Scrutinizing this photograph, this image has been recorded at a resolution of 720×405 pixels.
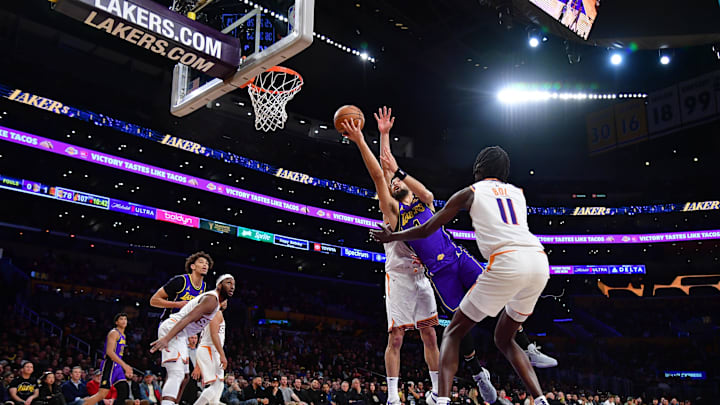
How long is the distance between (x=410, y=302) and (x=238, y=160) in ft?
66.2

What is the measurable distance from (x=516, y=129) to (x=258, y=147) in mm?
13749

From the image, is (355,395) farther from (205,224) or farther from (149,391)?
(205,224)

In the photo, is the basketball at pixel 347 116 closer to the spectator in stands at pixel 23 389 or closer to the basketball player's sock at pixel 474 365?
the basketball player's sock at pixel 474 365

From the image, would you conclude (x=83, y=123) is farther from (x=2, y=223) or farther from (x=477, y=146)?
(x=477, y=146)

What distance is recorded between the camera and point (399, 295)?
594 cm

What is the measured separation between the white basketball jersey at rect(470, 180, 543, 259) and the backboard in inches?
126

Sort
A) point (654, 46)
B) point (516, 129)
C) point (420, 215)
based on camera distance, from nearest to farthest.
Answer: point (420, 215)
point (654, 46)
point (516, 129)

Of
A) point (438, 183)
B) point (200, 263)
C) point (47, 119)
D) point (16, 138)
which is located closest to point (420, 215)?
point (200, 263)

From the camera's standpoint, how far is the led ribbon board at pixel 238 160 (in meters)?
20.0

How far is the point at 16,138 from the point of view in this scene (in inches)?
773

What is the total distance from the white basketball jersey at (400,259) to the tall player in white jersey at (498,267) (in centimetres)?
132

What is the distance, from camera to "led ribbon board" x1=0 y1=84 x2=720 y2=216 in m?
20.0

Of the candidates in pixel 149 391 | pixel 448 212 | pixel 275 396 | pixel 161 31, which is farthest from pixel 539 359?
pixel 149 391

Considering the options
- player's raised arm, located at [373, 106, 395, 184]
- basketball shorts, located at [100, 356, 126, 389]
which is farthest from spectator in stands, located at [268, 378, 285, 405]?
player's raised arm, located at [373, 106, 395, 184]
